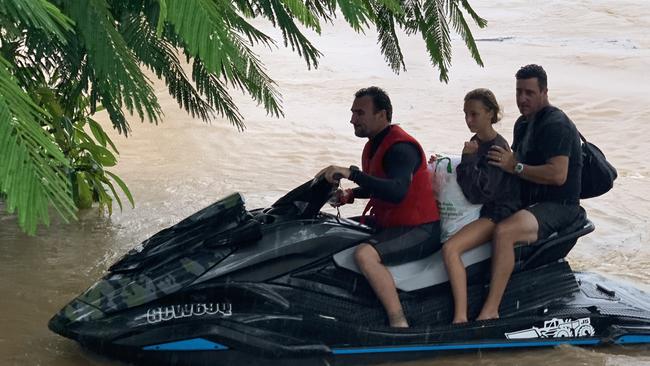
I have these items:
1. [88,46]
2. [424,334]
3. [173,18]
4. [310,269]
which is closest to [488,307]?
[424,334]

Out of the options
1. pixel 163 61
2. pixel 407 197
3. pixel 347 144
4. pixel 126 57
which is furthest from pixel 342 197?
pixel 347 144

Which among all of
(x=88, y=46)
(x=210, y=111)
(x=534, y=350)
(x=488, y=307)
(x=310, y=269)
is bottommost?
(x=534, y=350)

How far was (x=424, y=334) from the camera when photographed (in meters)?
5.11

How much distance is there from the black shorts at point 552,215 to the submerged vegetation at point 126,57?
41.4 inches

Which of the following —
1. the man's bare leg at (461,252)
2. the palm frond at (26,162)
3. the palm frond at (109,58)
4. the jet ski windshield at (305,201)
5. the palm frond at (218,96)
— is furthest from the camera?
the jet ski windshield at (305,201)

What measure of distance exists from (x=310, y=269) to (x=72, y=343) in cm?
153

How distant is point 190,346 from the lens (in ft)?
15.5

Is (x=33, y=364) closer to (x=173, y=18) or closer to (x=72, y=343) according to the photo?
(x=72, y=343)

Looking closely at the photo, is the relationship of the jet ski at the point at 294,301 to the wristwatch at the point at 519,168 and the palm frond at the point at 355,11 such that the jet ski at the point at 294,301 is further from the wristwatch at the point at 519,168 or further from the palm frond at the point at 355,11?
the palm frond at the point at 355,11

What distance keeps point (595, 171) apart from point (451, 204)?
935 millimetres

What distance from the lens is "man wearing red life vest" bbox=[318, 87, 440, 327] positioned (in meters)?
4.91

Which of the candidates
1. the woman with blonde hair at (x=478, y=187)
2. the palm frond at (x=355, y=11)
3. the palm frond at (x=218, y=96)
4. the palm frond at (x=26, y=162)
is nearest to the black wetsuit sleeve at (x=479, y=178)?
the woman with blonde hair at (x=478, y=187)

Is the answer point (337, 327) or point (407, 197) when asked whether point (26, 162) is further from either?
point (407, 197)

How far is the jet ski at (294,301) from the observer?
186 inches
